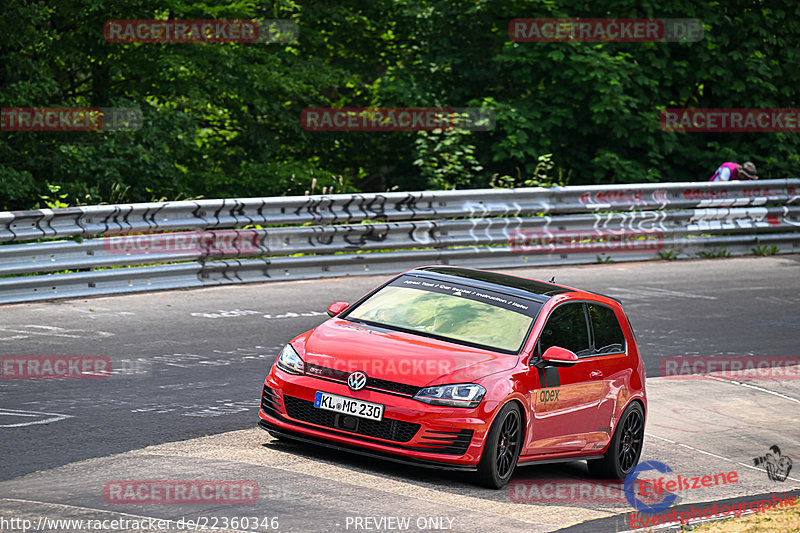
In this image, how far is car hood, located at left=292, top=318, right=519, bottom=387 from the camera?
26.8 ft

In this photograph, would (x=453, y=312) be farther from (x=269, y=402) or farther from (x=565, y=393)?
(x=269, y=402)

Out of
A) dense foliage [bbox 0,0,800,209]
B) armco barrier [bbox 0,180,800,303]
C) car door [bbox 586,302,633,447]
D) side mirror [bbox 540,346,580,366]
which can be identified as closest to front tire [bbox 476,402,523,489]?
side mirror [bbox 540,346,580,366]

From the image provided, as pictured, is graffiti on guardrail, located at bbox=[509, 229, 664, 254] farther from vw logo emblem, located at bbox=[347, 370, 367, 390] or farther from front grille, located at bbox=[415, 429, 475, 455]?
front grille, located at bbox=[415, 429, 475, 455]

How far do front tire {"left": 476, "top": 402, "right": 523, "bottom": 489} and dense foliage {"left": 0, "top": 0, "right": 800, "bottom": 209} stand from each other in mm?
12120

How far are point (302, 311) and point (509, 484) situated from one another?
646 cm

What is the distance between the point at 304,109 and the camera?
935 inches

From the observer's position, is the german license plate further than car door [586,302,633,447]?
No

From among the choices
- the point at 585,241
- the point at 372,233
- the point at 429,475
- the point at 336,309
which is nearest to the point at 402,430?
the point at 429,475

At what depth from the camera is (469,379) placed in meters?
8.12

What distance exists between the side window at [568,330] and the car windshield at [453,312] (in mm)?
157

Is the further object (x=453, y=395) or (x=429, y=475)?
(x=429, y=475)

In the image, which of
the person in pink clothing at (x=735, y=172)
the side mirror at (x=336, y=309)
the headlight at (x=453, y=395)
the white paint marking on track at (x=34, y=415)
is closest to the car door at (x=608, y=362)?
the headlight at (x=453, y=395)

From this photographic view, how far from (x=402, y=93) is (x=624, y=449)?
48.9 feet

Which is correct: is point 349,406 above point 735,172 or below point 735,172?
below
